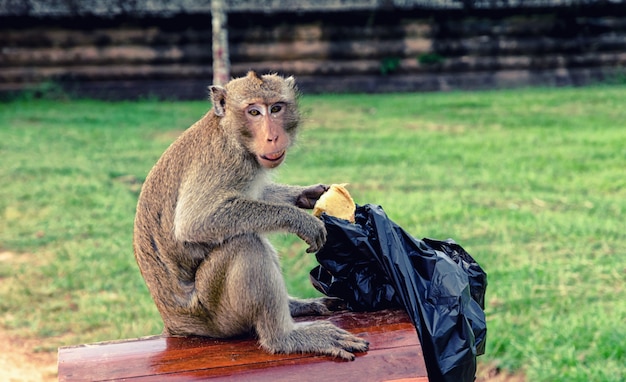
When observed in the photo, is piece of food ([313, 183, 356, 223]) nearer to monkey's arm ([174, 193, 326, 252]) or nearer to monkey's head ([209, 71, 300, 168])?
monkey's arm ([174, 193, 326, 252])

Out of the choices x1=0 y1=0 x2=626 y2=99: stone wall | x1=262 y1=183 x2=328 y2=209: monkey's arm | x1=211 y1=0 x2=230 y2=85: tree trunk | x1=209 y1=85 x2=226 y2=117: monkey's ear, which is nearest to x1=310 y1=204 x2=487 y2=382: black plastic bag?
x1=262 y1=183 x2=328 y2=209: monkey's arm

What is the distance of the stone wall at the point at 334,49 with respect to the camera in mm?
14211

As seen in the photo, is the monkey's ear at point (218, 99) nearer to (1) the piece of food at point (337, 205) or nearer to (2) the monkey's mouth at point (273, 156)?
(2) the monkey's mouth at point (273, 156)

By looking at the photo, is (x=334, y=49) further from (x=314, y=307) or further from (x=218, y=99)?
(x=314, y=307)

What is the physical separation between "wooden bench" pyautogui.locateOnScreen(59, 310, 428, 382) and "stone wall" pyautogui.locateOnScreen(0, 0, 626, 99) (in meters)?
11.3

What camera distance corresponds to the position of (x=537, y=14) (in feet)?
47.0

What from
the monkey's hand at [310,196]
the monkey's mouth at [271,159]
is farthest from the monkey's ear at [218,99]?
the monkey's hand at [310,196]

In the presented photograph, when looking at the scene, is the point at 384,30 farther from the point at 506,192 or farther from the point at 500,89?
the point at 506,192

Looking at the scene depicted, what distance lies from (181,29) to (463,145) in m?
6.75

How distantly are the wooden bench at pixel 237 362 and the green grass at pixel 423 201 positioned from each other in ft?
4.33

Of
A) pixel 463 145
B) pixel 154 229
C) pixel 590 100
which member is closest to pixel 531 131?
pixel 463 145

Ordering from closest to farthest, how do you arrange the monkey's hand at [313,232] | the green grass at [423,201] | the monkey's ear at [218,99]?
the monkey's hand at [313,232] → the monkey's ear at [218,99] → the green grass at [423,201]

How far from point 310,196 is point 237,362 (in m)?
1.09

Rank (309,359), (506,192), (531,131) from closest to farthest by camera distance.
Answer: (309,359) < (506,192) < (531,131)
